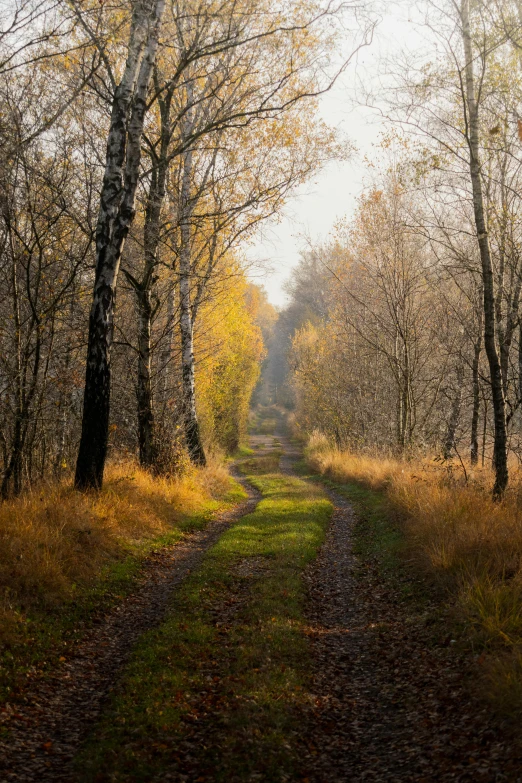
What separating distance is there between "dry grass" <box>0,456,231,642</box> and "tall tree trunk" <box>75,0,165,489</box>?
0.83 meters

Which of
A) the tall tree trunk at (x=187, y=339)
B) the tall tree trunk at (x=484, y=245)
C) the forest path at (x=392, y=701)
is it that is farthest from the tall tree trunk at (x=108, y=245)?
the tall tree trunk at (x=484, y=245)

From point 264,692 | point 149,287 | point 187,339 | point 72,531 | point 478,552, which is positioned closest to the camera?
point 264,692

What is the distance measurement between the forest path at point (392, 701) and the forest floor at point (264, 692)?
0.02m

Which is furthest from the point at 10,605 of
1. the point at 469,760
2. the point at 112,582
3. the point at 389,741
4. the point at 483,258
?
the point at 483,258

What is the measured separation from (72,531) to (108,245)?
15.5ft

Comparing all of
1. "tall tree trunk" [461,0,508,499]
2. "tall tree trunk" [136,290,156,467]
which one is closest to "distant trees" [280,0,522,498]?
"tall tree trunk" [461,0,508,499]

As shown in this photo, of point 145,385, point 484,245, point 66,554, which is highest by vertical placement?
point 484,245

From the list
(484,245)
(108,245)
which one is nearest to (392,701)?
(484,245)

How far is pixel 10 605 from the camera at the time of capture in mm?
6070

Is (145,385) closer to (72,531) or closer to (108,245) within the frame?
(108,245)

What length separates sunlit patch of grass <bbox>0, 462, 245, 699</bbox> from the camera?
587 cm

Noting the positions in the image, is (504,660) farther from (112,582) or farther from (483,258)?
(483,258)

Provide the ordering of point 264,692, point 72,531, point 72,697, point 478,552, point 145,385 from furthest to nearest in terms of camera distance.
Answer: point 145,385 < point 72,531 < point 478,552 < point 72,697 < point 264,692

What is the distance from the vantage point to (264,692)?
5.01 meters
